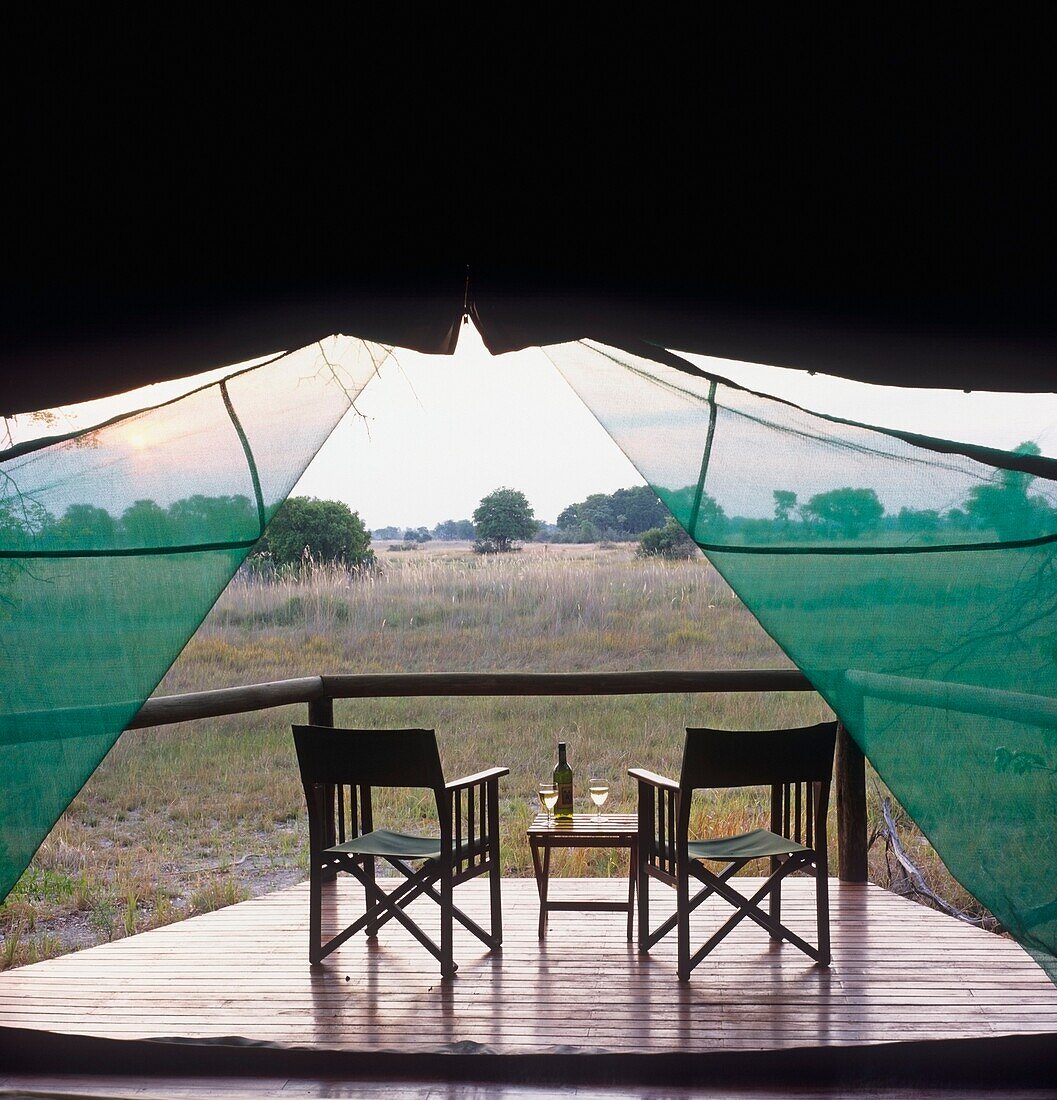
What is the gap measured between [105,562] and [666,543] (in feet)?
34.2

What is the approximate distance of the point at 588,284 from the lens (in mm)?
2020

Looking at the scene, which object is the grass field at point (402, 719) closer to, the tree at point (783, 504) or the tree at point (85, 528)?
the tree at point (85, 528)

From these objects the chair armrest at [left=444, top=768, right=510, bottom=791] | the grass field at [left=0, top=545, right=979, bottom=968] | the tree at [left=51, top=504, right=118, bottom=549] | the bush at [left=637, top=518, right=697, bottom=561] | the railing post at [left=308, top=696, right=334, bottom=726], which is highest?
the tree at [left=51, top=504, right=118, bottom=549]

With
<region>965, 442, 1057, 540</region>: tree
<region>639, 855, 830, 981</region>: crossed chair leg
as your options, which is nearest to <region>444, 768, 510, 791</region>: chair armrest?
<region>639, 855, 830, 981</region>: crossed chair leg

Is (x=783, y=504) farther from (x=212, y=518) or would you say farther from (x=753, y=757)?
(x=212, y=518)

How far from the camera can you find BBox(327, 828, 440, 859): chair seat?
10.6ft

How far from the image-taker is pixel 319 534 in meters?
12.2

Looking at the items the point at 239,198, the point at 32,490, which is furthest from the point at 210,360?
the point at 32,490

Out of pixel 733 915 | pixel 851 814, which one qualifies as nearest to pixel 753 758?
pixel 733 915

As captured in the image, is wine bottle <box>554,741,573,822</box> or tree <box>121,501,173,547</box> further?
wine bottle <box>554,741,573,822</box>

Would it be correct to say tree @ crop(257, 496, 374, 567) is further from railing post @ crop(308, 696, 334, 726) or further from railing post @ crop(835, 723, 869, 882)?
railing post @ crop(835, 723, 869, 882)

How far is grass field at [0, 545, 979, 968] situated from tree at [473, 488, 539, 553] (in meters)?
0.49

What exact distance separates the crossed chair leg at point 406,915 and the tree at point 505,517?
30.7ft

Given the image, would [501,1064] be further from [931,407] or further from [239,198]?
[239,198]
